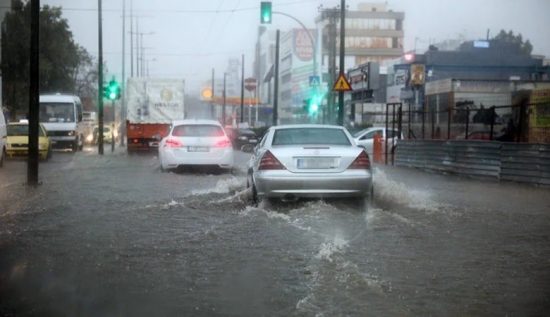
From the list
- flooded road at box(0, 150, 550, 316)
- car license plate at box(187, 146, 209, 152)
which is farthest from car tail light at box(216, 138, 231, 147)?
flooded road at box(0, 150, 550, 316)

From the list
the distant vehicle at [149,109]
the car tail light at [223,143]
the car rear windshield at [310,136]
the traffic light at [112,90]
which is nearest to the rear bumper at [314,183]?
the car rear windshield at [310,136]

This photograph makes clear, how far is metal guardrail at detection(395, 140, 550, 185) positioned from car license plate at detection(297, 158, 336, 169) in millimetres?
7061

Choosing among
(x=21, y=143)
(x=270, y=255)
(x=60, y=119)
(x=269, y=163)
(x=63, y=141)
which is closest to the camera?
(x=270, y=255)

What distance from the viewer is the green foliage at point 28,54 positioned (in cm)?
4313

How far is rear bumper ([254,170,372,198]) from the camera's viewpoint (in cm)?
1038

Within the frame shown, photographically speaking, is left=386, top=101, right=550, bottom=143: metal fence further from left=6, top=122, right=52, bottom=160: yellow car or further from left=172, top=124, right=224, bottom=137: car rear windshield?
left=6, top=122, right=52, bottom=160: yellow car

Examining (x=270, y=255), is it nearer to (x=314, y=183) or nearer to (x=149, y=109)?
(x=314, y=183)

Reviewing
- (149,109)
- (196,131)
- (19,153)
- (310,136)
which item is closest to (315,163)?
(310,136)

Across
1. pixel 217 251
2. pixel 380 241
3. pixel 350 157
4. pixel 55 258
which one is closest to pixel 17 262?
pixel 55 258

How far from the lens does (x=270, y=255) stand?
295 inches

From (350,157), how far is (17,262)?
5.02m

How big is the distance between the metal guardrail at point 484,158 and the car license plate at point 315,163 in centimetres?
706

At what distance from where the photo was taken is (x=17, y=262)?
7.11 meters

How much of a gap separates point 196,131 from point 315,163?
8971mm
